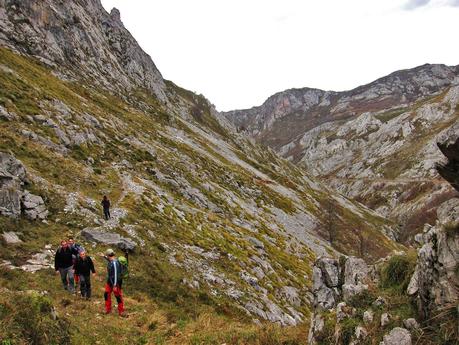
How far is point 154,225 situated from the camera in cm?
3475

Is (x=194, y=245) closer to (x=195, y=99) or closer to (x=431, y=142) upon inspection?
(x=195, y=99)

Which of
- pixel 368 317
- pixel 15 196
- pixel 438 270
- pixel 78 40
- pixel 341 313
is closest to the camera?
pixel 438 270

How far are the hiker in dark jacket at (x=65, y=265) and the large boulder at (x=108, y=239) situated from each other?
7.34 m

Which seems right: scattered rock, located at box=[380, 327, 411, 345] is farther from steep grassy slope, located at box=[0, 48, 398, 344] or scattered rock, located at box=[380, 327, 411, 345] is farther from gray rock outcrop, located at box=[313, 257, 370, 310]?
gray rock outcrop, located at box=[313, 257, 370, 310]

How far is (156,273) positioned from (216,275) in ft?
21.2

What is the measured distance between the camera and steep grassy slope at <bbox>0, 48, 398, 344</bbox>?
718 inches

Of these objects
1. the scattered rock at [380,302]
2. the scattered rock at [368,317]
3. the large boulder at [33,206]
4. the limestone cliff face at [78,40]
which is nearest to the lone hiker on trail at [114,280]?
the scattered rock at [368,317]

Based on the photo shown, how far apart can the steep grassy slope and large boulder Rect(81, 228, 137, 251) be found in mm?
608

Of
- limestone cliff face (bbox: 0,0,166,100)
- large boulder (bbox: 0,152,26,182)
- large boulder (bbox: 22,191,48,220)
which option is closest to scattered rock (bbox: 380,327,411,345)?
large boulder (bbox: 22,191,48,220)

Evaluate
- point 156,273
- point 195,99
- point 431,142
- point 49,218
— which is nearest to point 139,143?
point 49,218

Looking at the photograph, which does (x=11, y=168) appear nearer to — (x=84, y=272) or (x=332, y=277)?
(x=84, y=272)

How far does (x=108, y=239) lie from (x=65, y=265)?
26.5 feet

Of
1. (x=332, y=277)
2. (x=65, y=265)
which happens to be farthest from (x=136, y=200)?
(x=332, y=277)

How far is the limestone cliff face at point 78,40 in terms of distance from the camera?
83625mm
